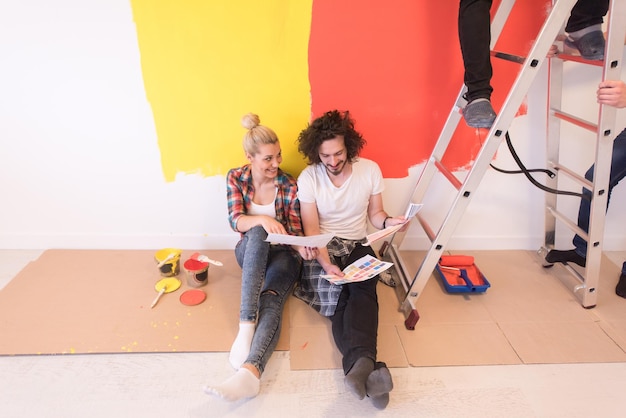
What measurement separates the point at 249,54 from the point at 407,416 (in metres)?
1.56

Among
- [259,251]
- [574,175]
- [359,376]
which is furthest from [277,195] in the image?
[574,175]

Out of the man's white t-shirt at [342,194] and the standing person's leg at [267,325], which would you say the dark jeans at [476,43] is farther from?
the standing person's leg at [267,325]

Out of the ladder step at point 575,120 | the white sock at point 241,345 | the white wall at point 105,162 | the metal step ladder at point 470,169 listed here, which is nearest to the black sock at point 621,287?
the white wall at point 105,162

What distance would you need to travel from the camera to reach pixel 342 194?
6.15ft

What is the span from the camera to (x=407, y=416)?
1.39 meters

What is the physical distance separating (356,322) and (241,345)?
17.1 inches

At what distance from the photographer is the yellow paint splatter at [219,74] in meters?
1.80

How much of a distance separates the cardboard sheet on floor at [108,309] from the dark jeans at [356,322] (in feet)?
0.76

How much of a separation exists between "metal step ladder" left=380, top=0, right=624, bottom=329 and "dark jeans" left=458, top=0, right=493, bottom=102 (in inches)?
4.0

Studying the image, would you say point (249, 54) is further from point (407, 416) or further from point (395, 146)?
point (407, 416)

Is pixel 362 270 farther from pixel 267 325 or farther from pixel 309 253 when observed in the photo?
pixel 267 325

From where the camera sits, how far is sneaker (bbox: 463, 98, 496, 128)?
57.7 inches

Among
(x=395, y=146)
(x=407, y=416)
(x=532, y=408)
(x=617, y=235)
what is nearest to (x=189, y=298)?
(x=407, y=416)

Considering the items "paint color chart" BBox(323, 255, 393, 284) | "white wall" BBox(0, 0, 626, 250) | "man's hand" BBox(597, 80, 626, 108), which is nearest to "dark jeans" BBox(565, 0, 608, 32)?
"man's hand" BBox(597, 80, 626, 108)
